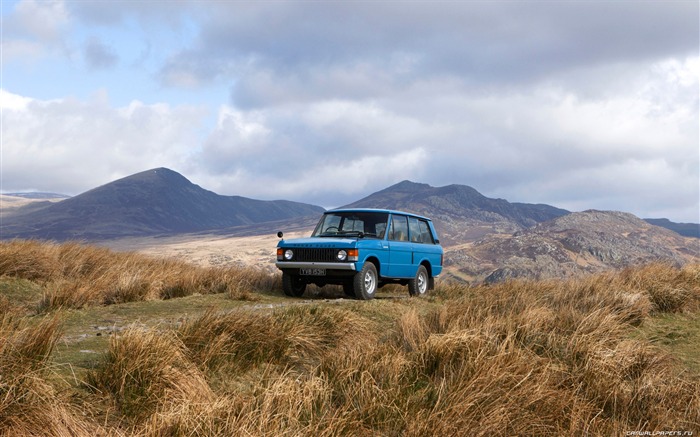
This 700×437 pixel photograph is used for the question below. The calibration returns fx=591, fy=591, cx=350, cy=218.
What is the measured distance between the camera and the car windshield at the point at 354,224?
1246 cm

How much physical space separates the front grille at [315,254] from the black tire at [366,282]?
1.91 feet

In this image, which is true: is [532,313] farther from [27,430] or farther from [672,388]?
[27,430]

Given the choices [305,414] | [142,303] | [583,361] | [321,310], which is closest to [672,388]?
[583,361]

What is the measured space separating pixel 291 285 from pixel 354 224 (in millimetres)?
1851

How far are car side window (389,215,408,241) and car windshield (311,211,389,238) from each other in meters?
0.26

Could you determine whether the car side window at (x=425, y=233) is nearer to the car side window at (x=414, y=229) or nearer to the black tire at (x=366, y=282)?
the car side window at (x=414, y=229)

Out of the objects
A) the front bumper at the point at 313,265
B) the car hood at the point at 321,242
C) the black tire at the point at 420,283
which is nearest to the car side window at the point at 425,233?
the black tire at the point at 420,283

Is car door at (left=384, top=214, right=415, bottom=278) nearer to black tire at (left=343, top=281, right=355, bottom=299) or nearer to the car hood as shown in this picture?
black tire at (left=343, top=281, right=355, bottom=299)

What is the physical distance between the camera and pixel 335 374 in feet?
17.6

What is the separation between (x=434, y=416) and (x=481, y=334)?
7.90ft

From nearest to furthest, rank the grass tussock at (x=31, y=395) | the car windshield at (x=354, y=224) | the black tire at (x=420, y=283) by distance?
the grass tussock at (x=31, y=395) → the car windshield at (x=354, y=224) → the black tire at (x=420, y=283)

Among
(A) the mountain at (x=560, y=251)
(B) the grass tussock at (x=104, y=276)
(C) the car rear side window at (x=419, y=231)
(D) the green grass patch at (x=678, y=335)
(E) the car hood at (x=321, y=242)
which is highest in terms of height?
(C) the car rear side window at (x=419, y=231)

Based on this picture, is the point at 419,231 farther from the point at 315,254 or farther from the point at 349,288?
the point at 315,254

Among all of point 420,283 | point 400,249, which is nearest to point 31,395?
point 400,249
